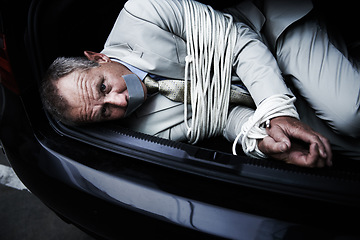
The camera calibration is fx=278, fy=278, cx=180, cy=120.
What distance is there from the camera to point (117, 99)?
2.97ft

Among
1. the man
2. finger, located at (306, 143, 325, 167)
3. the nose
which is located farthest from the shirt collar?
finger, located at (306, 143, 325, 167)

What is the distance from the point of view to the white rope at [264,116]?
2.76 feet

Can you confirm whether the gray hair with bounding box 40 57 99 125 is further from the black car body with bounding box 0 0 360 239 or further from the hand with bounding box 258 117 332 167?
the hand with bounding box 258 117 332 167

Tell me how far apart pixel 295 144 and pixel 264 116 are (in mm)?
120

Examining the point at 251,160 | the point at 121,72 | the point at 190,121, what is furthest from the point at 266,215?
the point at 121,72

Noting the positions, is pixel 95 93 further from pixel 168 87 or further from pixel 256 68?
pixel 256 68

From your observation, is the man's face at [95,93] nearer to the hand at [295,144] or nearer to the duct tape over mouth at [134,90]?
the duct tape over mouth at [134,90]

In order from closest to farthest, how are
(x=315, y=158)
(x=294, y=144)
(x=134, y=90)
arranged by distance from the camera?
(x=315, y=158)
(x=294, y=144)
(x=134, y=90)

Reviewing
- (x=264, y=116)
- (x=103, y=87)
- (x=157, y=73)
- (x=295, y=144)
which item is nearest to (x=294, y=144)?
(x=295, y=144)

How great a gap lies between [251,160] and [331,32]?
72 centimetres

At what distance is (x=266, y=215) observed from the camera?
0.60 m

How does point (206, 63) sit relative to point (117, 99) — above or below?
above

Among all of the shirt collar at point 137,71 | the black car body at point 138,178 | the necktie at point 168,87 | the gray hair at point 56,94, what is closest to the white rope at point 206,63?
the necktie at point 168,87

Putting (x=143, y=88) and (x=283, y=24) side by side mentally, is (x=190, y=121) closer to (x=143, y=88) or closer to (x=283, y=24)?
(x=143, y=88)
